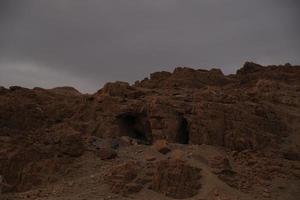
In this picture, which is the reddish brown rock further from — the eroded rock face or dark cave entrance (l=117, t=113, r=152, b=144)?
dark cave entrance (l=117, t=113, r=152, b=144)

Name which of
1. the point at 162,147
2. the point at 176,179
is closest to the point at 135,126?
the point at 162,147

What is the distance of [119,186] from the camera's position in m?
17.5

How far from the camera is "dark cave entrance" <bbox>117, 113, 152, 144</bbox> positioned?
23797 mm

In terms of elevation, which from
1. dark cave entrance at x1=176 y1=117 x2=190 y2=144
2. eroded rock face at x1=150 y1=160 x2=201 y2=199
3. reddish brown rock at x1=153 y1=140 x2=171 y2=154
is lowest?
eroded rock face at x1=150 y1=160 x2=201 y2=199

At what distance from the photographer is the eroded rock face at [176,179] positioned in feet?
57.7

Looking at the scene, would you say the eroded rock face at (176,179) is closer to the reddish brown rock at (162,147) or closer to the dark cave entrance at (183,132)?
the reddish brown rock at (162,147)

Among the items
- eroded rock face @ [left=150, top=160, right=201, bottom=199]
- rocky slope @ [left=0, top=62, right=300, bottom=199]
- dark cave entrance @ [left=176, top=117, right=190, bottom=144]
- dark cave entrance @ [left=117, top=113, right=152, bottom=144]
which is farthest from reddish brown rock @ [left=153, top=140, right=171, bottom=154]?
dark cave entrance @ [left=117, top=113, right=152, bottom=144]

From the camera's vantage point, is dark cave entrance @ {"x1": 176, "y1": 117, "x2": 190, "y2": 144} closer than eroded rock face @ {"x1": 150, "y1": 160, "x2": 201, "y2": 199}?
No

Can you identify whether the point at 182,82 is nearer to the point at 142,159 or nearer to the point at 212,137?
the point at 212,137

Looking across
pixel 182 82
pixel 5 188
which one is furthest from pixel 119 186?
pixel 182 82

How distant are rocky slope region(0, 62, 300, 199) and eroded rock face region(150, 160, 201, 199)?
0.03 m

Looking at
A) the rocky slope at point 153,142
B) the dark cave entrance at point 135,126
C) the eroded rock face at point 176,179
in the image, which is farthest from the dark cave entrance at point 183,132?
the eroded rock face at point 176,179

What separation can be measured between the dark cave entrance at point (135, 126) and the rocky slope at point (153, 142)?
5cm

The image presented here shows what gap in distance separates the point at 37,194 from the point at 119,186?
2492 millimetres
